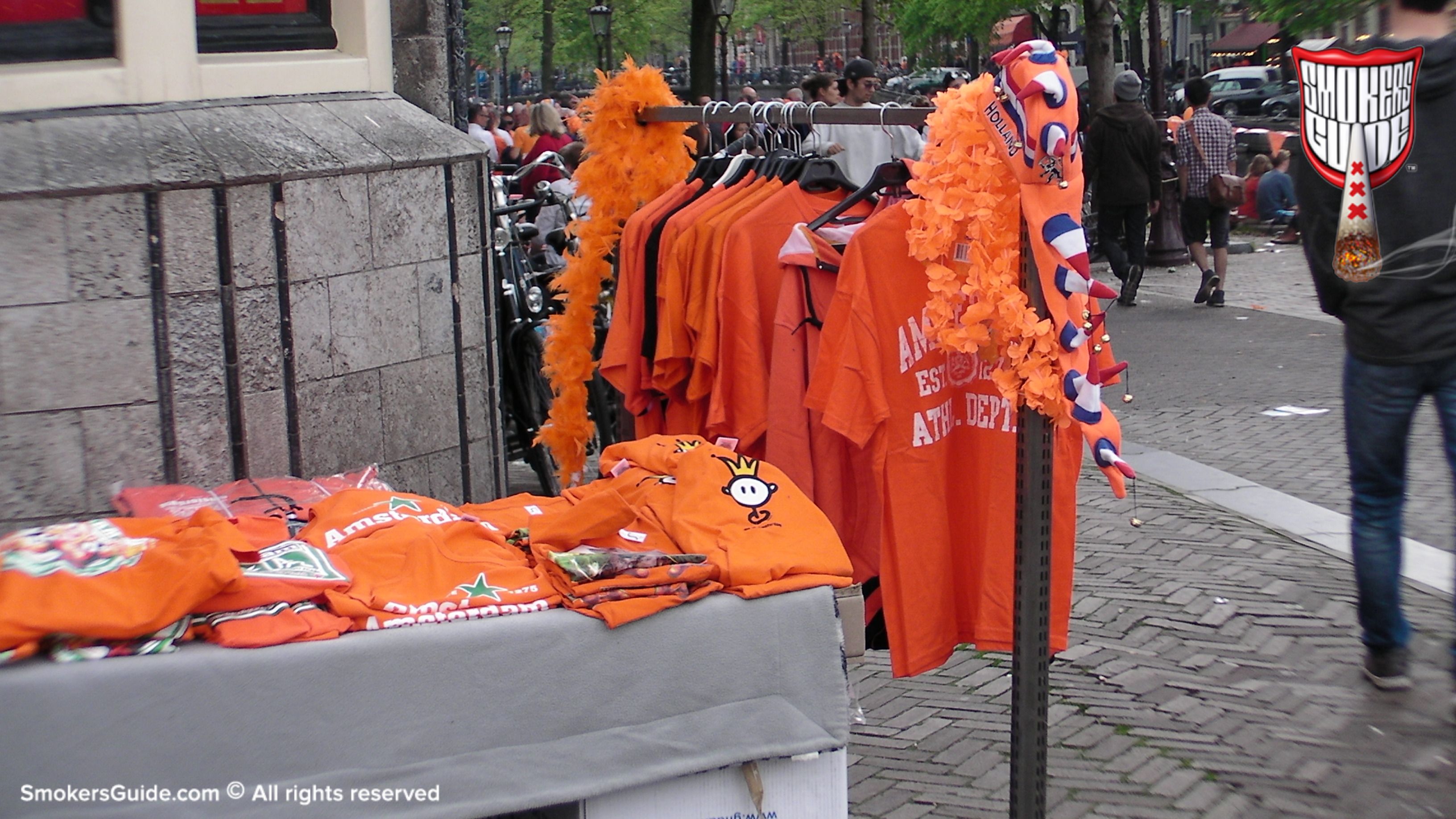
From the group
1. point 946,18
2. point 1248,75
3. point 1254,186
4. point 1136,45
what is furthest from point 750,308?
point 1248,75

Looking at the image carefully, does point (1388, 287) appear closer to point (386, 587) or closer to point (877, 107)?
point (877, 107)

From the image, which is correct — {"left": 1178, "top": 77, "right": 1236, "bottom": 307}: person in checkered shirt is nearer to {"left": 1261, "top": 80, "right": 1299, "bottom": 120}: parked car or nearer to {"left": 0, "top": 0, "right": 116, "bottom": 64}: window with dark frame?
{"left": 0, "top": 0, "right": 116, "bottom": 64}: window with dark frame

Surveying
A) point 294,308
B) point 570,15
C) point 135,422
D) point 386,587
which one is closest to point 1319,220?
point 386,587

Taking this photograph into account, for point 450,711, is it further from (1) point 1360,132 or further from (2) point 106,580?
(1) point 1360,132

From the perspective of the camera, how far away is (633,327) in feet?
14.5

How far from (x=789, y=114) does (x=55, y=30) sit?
248 cm

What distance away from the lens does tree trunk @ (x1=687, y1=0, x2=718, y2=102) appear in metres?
23.7

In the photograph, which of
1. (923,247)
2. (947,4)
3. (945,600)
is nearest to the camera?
(923,247)

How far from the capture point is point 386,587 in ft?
9.46

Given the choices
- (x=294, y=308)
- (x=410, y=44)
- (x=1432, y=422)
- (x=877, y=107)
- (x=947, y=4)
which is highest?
(x=947, y=4)

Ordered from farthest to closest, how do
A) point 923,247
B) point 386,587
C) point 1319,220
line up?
1. point 1319,220
2. point 923,247
3. point 386,587

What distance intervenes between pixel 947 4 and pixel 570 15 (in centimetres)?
1252

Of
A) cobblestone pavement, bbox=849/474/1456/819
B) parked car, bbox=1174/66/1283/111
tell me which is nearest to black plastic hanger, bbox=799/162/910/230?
cobblestone pavement, bbox=849/474/1456/819

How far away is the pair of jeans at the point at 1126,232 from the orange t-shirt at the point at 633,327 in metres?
8.34
